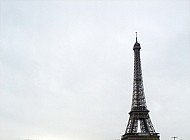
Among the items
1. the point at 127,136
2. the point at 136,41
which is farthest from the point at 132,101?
the point at 136,41

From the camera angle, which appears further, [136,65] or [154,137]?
[136,65]

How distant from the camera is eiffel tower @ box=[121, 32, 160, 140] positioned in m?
93.4

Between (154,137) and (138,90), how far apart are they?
16102 mm

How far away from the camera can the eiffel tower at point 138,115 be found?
3678 inches

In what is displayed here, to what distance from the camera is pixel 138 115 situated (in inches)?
3792

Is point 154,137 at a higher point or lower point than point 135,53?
lower

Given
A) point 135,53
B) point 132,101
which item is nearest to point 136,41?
point 135,53

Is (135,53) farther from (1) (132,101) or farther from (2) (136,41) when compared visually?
(1) (132,101)

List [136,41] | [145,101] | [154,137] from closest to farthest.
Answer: [154,137] → [145,101] → [136,41]

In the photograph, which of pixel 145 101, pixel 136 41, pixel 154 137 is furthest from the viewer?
pixel 136 41

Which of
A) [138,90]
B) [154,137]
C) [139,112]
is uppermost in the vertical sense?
[138,90]

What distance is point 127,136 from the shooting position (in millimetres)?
94250

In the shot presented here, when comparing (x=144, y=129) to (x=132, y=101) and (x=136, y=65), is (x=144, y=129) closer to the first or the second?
(x=132, y=101)

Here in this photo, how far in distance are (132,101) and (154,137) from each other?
14.0 m
